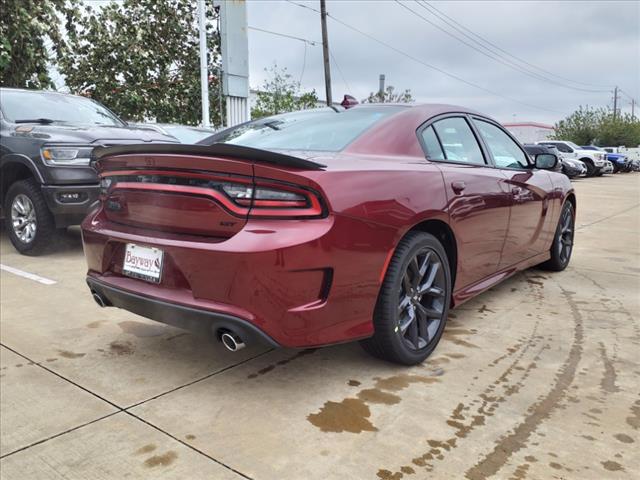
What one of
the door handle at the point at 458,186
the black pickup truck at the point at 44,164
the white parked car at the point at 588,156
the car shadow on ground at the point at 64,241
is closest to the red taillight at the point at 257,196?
the door handle at the point at 458,186

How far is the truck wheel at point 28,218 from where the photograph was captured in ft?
18.0

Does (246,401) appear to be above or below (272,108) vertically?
below

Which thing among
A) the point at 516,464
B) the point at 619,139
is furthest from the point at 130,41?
the point at 619,139

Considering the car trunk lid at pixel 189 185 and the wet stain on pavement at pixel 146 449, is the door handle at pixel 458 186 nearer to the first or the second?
the car trunk lid at pixel 189 185

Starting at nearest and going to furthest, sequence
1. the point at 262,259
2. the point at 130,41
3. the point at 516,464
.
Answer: the point at 516,464 < the point at 262,259 < the point at 130,41

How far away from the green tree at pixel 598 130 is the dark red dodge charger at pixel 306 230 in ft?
168

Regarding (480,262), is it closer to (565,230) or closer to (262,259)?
(262,259)

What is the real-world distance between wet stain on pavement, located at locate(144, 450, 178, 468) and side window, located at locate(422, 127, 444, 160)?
6.67ft

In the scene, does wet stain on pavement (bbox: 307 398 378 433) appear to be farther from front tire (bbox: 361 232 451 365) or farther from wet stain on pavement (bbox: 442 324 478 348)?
wet stain on pavement (bbox: 442 324 478 348)

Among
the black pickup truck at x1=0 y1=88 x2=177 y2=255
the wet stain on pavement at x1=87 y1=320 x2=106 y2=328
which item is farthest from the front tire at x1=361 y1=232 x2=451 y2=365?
the black pickup truck at x1=0 y1=88 x2=177 y2=255

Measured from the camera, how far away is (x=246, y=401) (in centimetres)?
261

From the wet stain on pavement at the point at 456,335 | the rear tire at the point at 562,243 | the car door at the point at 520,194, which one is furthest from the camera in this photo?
the rear tire at the point at 562,243

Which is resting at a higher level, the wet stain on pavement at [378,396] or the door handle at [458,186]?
the door handle at [458,186]

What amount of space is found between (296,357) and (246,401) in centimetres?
58
